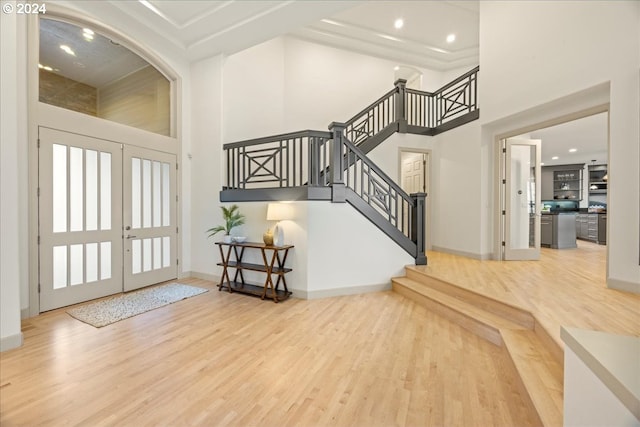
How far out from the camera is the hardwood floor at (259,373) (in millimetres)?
1878

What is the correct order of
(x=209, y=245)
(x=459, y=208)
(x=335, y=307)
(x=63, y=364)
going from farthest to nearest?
(x=459, y=208) < (x=209, y=245) < (x=335, y=307) < (x=63, y=364)

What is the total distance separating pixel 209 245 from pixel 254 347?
3.10 m

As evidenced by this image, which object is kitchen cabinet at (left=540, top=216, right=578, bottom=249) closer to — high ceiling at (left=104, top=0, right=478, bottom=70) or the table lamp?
high ceiling at (left=104, top=0, right=478, bottom=70)

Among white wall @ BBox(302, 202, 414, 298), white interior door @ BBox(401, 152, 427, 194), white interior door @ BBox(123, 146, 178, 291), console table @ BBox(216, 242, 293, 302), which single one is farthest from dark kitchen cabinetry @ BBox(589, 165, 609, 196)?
white interior door @ BBox(123, 146, 178, 291)

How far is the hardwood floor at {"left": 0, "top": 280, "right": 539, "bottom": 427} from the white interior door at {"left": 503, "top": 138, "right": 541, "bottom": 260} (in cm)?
321

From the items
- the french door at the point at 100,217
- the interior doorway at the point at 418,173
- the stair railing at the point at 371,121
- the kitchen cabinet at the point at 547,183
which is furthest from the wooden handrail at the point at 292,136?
the kitchen cabinet at the point at 547,183

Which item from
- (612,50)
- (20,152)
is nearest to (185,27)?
(20,152)

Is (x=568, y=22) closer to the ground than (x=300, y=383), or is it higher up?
higher up

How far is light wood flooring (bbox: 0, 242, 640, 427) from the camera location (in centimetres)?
189

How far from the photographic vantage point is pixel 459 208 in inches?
240

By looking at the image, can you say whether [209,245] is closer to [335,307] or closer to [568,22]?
[335,307]

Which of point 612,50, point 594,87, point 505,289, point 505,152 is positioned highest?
point 612,50

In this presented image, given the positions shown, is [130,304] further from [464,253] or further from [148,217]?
[464,253]

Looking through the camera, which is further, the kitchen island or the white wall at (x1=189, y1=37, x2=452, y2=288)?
the kitchen island
